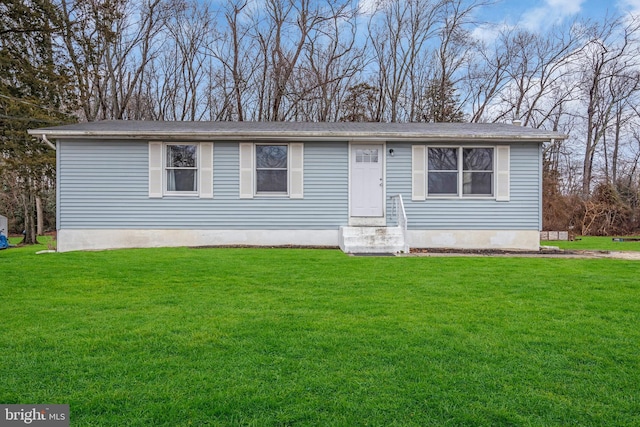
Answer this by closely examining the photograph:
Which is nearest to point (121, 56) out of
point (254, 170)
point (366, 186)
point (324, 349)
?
point (254, 170)

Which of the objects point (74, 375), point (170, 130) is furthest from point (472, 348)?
point (170, 130)

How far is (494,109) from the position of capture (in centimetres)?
2031

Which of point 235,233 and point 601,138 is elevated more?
point 601,138

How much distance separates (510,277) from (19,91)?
15926 mm

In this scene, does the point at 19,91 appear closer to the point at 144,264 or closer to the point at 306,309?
the point at 144,264

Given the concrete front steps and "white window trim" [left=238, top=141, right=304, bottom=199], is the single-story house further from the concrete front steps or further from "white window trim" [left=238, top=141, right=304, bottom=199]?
the concrete front steps

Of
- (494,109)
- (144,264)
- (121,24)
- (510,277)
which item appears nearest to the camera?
(510,277)

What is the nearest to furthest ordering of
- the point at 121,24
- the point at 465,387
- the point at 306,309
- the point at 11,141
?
the point at 465,387 < the point at 306,309 < the point at 11,141 < the point at 121,24

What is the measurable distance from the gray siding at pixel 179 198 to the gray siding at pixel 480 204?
4.58 feet

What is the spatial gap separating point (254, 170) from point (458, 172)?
5116 millimetres

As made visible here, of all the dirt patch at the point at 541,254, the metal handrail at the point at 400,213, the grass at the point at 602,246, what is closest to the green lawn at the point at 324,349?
the dirt patch at the point at 541,254

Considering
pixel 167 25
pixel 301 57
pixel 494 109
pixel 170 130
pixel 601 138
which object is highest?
pixel 167 25

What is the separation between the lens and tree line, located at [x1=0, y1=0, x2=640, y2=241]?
18859mm

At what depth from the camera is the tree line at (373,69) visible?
61.9 ft
